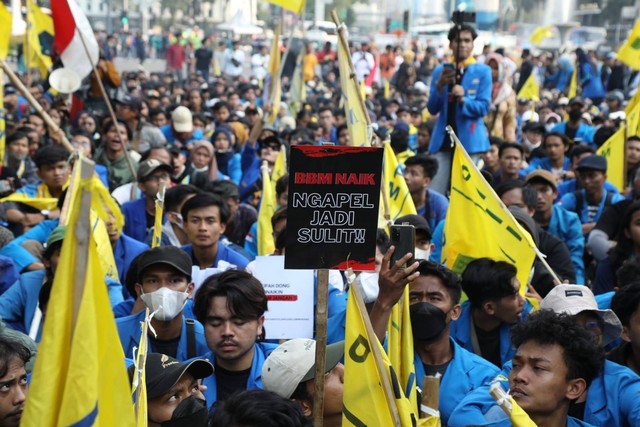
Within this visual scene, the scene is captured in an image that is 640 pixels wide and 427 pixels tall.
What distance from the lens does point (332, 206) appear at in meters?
4.14

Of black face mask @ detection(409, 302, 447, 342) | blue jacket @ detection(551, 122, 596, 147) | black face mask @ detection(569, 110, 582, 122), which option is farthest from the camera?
black face mask @ detection(569, 110, 582, 122)

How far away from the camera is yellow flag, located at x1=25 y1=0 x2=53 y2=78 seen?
14023 millimetres

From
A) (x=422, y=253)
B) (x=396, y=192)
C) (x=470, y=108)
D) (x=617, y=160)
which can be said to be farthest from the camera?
(x=617, y=160)

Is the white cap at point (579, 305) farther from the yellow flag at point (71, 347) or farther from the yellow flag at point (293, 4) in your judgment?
the yellow flag at point (293, 4)

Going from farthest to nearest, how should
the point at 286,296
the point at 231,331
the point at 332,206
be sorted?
the point at 286,296 < the point at 231,331 < the point at 332,206

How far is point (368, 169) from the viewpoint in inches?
164

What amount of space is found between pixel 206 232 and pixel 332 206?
2.62 metres

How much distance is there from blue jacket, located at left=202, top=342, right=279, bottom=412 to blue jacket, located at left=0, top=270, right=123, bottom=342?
1254 millimetres

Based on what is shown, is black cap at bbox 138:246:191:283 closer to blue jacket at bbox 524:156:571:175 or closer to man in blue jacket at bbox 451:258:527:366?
man in blue jacket at bbox 451:258:527:366

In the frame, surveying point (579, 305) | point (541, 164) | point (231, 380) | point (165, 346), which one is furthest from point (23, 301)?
point (541, 164)

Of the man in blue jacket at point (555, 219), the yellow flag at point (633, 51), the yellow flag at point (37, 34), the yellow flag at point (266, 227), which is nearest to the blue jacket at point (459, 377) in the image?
the yellow flag at point (266, 227)

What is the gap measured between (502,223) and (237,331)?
199cm

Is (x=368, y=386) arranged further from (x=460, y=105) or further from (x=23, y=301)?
(x=460, y=105)

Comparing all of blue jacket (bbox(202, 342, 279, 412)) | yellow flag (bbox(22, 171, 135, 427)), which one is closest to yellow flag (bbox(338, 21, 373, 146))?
blue jacket (bbox(202, 342, 279, 412))
